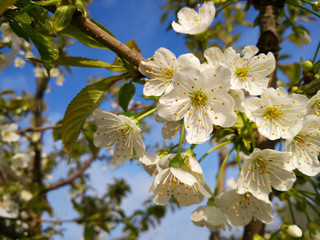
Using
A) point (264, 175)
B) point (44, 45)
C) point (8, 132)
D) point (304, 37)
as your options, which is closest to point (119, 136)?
point (44, 45)

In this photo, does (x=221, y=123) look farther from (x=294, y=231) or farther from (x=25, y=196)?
(x=25, y=196)

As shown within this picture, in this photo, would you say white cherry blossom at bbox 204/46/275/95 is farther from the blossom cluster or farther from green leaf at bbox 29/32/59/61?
green leaf at bbox 29/32/59/61

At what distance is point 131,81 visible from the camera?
926 millimetres

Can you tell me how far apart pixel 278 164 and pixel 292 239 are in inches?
15.1

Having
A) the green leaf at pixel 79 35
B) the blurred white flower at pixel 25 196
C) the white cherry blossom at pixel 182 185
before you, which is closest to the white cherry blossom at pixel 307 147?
the white cherry blossom at pixel 182 185

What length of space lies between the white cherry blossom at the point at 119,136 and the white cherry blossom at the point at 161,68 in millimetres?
138

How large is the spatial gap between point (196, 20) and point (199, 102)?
0.51 metres

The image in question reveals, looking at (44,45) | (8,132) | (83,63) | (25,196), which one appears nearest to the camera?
(44,45)

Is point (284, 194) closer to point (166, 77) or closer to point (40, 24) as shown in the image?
point (166, 77)

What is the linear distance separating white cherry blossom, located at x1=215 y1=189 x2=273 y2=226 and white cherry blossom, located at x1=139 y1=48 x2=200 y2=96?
45cm

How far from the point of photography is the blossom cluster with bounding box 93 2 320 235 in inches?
31.9

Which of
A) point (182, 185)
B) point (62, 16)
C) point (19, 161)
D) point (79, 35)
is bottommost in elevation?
→ point (182, 185)

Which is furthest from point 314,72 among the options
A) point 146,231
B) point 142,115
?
point 146,231

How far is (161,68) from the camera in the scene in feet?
2.95
